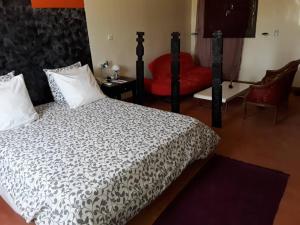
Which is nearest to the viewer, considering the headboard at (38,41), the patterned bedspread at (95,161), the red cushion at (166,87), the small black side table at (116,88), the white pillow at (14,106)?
the patterned bedspread at (95,161)

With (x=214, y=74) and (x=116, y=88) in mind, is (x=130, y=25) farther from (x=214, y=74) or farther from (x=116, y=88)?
(x=214, y=74)

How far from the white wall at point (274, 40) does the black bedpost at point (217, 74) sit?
249 cm

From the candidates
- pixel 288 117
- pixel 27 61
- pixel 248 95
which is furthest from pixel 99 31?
pixel 288 117

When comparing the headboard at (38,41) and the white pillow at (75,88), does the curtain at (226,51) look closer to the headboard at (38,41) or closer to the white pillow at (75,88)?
the headboard at (38,41)

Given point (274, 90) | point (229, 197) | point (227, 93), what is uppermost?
point (274, 90)

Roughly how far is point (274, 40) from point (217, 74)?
2570mm

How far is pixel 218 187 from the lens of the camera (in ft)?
7.39

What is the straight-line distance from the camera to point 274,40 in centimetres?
498

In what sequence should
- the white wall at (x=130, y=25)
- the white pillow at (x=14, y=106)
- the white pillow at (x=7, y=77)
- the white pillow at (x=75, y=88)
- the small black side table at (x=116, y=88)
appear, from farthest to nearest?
the white wall at (x=130, y=25) < the small black side table at (x=116, y=88) < the white pillow at (x=75, y=88) < the white pillow at (x=7, y=77) < the white pillow at (x=14, y=106)

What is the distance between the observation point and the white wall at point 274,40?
472cm

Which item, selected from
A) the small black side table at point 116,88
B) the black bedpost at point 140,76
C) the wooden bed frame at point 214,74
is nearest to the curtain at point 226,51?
the black bedpost at point 140,76

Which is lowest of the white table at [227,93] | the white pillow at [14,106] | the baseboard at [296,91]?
the baseboard at [296,91]

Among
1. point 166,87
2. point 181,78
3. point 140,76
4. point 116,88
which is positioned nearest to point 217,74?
point 166,87

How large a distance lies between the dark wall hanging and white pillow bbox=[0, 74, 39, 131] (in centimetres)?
410
